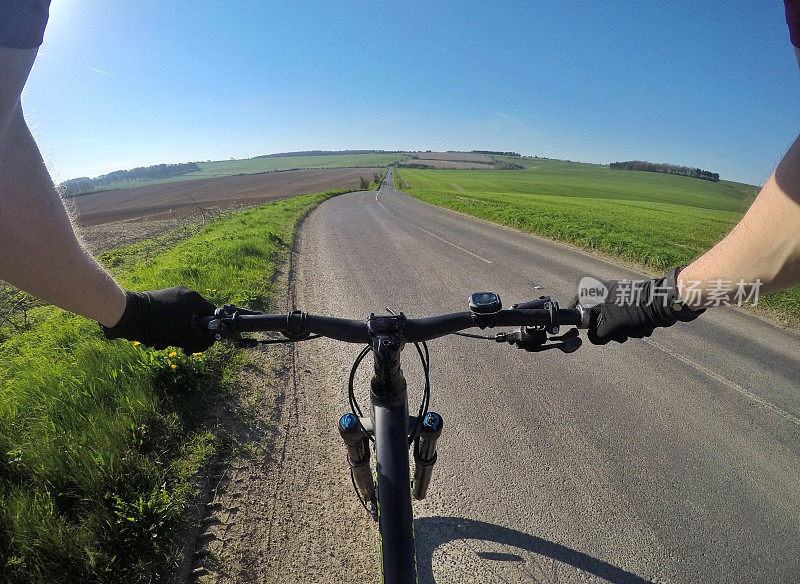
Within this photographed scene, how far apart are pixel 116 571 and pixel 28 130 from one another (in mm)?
2271

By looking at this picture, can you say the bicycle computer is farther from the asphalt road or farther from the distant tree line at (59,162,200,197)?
the distant tree line at (59,162,200,197)

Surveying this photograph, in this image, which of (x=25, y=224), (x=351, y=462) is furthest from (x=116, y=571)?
(x=25, y=224)

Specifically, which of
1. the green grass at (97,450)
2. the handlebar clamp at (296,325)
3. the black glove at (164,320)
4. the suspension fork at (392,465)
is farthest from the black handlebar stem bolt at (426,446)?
the green grass at (97,450)

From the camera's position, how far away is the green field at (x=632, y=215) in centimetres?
1066

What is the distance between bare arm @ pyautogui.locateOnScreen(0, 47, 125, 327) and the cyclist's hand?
1.83 metres

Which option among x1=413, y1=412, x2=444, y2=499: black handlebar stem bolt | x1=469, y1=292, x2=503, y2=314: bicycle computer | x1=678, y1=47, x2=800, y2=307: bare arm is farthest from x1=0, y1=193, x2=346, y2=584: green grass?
x1=678, y1=47, x2=800, y2=307: bare arm

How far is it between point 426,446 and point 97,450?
2311 millimetres

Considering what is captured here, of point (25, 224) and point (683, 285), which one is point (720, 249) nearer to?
point (683, 285)

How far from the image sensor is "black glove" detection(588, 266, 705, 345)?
1351 millimetres

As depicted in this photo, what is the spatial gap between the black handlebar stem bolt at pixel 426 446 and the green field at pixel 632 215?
1.63m

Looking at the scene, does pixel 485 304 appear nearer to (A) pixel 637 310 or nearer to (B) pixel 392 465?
(A) pixel 637 310

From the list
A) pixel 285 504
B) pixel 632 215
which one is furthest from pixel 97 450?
pixel 632 215

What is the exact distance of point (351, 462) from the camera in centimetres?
191

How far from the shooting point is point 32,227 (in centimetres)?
93
